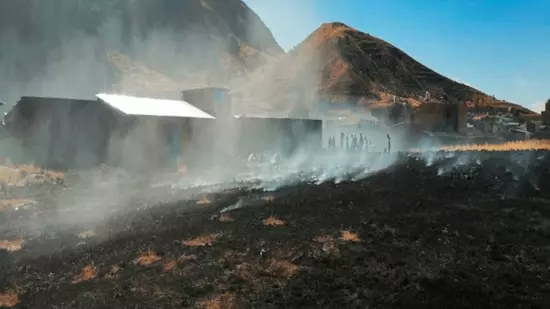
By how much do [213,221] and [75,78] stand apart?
276ft

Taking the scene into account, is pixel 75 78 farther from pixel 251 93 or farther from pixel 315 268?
pixel 315 268

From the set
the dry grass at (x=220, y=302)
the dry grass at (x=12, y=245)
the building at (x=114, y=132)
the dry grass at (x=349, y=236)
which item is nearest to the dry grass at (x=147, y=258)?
the dry grass at (x=220, y=302)

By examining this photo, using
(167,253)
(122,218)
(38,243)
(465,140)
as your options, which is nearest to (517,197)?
(167,253)

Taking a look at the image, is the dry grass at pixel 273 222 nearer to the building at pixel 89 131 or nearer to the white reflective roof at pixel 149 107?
the building at pixel 89 131

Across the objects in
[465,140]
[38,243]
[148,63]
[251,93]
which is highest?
[148,63]

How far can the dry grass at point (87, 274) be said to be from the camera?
11067 millimetres

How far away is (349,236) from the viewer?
1432 centimetres

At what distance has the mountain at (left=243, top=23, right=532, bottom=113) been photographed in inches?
4437

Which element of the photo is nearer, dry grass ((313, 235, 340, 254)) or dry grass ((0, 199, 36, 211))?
dry grass ((313, 235, 340, 254))

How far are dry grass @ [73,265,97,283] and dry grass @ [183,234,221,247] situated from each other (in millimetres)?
2957

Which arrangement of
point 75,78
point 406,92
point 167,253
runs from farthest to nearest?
point 406,92 < point 75,78 < point 167,253

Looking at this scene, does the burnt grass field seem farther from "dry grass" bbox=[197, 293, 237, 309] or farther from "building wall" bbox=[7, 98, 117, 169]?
"building wall" bbox=[7, 98, 117, 169]

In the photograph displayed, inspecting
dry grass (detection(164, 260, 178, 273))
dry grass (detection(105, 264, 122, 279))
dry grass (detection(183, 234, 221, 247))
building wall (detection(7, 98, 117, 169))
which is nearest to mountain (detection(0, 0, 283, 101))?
building wall (detection(7, 98, 117, 169))

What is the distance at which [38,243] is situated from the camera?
14.7 m
